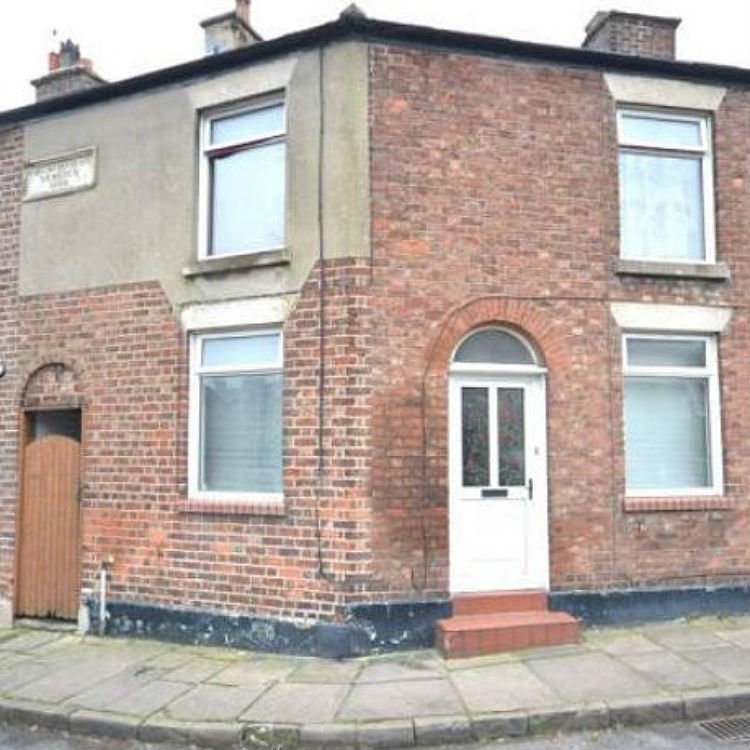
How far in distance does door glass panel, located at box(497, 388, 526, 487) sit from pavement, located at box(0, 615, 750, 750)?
5.47 ft

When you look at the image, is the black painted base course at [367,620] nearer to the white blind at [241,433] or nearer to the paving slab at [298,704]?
the paving slab at [298,704]

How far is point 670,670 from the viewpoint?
7.11 metres

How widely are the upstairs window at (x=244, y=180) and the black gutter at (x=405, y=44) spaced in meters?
0.54

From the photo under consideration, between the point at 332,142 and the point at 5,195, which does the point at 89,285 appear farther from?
the point at 332,142

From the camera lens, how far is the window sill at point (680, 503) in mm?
8734

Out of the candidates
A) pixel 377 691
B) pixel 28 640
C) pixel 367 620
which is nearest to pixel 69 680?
pixel 28 640

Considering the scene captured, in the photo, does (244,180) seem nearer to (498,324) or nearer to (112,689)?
(498,324)

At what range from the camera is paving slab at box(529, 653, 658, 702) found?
6.60 m

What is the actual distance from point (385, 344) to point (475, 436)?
1.38 metres

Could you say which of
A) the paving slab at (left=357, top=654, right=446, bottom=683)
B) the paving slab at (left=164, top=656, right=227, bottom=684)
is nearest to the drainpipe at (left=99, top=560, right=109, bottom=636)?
the paving slab at (left=164, top=656, right=227, bottom=684)

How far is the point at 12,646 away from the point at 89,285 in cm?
390

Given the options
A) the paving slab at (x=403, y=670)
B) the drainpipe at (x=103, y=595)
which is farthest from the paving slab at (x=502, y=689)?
the drainpipe at (x=103, y=595)

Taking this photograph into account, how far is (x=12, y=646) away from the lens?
872cm

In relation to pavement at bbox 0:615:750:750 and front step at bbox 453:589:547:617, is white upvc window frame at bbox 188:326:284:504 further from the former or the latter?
front step at bbox 453:589:547:617
